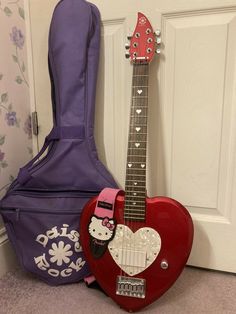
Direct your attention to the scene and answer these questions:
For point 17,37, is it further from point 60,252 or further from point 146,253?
point 146,253

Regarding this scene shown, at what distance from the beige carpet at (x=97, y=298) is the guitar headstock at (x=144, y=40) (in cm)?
78

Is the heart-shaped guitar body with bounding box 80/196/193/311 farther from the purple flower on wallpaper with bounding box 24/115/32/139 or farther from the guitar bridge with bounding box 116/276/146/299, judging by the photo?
the purple flower on wallpaper with bounding box 24/115/32/139

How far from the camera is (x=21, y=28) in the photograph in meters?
1.09

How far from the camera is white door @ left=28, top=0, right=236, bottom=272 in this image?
0.92m

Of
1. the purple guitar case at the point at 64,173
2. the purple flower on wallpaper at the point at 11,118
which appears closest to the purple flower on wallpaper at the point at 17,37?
the purple guitar case at the point at 64,173

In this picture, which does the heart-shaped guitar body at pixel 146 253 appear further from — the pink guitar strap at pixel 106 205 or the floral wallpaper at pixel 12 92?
the floral wallpaper at pixel 12 92

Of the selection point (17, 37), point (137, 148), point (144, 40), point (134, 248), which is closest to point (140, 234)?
point (134, 248)

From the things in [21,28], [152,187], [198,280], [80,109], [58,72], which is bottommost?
[198,280]

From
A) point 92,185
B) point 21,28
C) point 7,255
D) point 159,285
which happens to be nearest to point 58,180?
point 92,185

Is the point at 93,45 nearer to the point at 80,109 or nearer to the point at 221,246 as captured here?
the point at 80,109

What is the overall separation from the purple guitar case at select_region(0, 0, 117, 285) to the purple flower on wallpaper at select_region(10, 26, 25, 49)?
0.16 m

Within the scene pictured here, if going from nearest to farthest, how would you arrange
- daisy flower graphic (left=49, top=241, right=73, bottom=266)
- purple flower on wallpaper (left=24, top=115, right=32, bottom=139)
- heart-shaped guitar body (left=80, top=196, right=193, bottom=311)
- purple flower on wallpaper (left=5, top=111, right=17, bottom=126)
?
heart-shaped guitar body (left=80, top=196, right=193, bottom=311) < daisy flower graphic (left=49, top=241, right=73, bottom=266) < purple flower on wallpaper (left=5, top=111, right=17, bottom=126) < purple flower on wallpaper (left=24, top=115, right=32, bottom=139)

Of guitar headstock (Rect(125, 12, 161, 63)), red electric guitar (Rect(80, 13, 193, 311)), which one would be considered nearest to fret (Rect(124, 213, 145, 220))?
red electric guitar (Rect(80, 13, 193, 311))

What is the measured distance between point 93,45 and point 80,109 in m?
0.23
